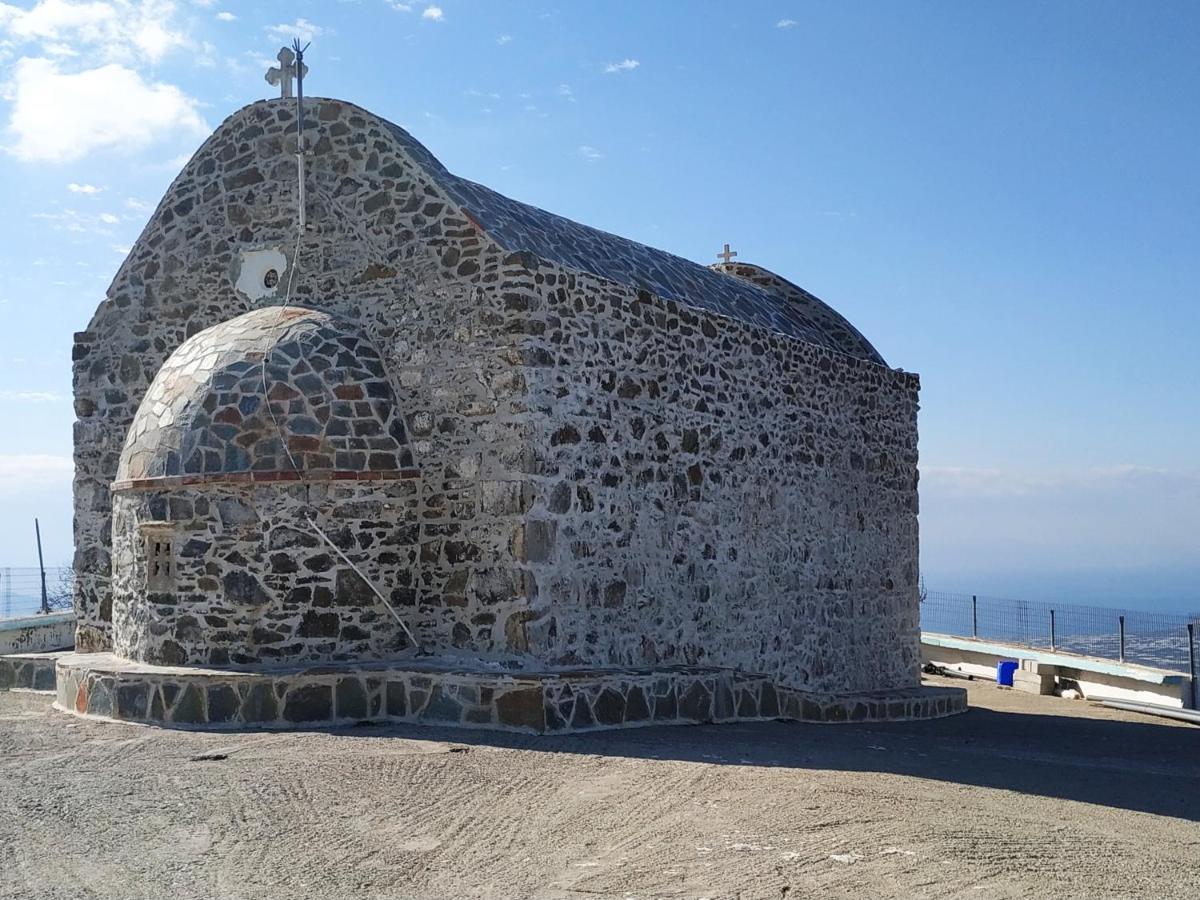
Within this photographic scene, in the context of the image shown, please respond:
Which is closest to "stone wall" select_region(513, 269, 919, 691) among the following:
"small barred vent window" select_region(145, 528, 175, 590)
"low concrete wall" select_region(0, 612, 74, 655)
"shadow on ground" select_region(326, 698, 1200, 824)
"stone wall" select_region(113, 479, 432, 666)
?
"shadow on ground" select_region(326, 698, 1200, 824)

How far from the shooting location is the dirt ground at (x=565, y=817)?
5793mm

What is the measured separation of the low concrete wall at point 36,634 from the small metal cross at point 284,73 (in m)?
9.95

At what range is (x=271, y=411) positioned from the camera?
1079cm

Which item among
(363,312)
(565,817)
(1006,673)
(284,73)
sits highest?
(284,73)

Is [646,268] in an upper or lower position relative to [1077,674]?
upper

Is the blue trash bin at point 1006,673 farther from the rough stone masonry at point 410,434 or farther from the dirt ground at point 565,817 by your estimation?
the dirt ground at point 565,817

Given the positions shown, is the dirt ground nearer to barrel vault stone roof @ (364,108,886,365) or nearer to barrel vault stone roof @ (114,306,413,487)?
barrel vault stone roof @ (114,306,413,487)

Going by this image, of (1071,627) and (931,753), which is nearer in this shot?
(931,753)

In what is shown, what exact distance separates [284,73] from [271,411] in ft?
13.5

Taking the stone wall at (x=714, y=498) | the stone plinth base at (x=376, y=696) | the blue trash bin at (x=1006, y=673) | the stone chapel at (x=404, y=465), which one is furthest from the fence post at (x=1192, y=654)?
the stone plinth base at (x=376, y=696)

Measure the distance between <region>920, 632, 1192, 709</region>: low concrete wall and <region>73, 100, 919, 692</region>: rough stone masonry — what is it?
7292mm

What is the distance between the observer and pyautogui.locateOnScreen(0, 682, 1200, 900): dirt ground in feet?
19.0

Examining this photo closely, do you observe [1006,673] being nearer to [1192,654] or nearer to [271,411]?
[1192,654]

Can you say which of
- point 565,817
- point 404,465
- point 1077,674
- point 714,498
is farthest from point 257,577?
point 1077,674
